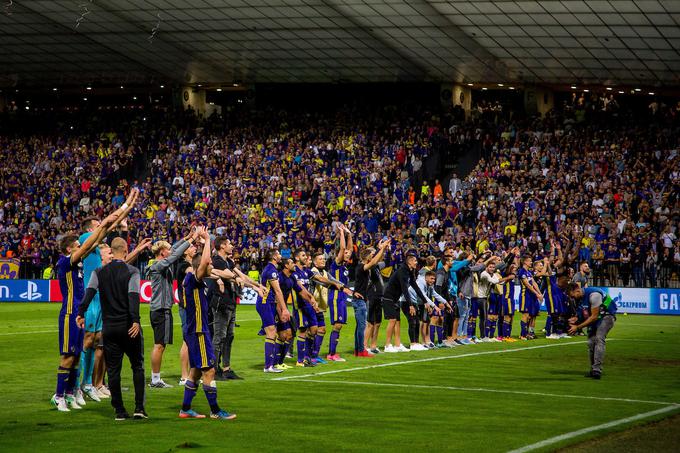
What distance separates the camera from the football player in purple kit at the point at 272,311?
19688 millimetres

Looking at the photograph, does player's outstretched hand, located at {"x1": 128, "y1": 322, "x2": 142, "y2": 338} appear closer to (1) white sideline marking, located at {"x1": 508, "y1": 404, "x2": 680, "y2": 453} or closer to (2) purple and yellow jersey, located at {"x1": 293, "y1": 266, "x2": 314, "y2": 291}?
(1) white sideline marking, located at {"x1": 508, "y1": 404, "x2": 680, "y2": 453}

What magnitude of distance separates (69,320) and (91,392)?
5.61 ft

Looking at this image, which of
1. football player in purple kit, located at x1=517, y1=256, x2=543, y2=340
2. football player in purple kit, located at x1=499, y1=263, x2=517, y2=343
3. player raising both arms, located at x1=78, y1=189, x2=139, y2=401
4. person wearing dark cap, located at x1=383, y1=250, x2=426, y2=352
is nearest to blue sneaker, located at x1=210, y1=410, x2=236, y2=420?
player raising both arms, located at x1=78, y1=189, x2=139, y2=401

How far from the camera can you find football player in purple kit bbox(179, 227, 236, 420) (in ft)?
45.0

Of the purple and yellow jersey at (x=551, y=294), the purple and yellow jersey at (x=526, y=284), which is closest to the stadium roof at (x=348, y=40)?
the purple and yellow jersey at (x=551, y=294)

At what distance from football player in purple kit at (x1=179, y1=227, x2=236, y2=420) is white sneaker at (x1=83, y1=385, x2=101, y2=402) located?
2.05 metres

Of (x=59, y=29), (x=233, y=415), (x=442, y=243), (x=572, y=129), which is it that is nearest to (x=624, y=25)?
(x=572, y=129)

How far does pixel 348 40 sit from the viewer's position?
51.6 meters

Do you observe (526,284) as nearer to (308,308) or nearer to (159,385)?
(308,308)

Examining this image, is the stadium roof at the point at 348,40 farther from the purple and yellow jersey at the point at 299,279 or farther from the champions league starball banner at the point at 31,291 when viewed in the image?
the purple and yellow jersey at the point at 299,279

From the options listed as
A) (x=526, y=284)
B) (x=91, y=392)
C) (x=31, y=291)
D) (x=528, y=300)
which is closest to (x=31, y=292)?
(x=31, y=291)

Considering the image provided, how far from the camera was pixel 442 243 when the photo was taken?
43.4 m

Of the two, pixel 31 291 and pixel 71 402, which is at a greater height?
pixel 31 291

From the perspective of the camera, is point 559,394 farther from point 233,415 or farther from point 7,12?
point 7,12
